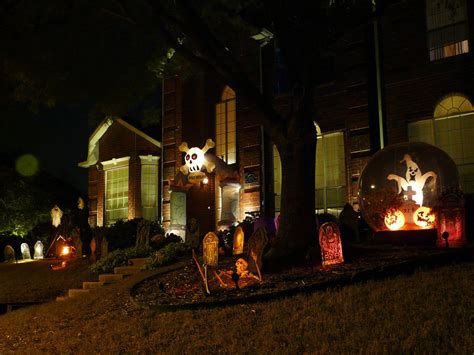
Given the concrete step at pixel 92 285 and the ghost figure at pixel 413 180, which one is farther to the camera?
the concrete step at pixel 92 285

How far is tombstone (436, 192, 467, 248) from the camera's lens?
11852 mm

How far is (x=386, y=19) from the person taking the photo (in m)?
18.8

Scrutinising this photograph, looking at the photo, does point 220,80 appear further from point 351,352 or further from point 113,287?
point 351,352

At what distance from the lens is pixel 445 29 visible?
17750 mm

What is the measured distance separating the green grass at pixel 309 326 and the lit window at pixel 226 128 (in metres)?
12.1

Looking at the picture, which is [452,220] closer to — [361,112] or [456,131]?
[456,131]

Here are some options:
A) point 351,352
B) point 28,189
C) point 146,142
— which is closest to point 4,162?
point 28,189

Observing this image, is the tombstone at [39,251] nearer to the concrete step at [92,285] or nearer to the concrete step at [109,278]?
the concrete step at [109,278]

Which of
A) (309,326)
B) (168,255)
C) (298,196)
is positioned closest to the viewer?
(309,326)

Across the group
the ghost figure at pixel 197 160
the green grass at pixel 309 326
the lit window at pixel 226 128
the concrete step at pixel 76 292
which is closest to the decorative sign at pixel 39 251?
the ghost figure at pixel 197 160

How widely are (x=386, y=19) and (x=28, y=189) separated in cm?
2312

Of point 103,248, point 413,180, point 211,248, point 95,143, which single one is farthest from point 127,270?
point 95,143

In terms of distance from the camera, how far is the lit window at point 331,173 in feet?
64.0

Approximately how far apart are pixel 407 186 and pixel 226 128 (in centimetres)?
1077
